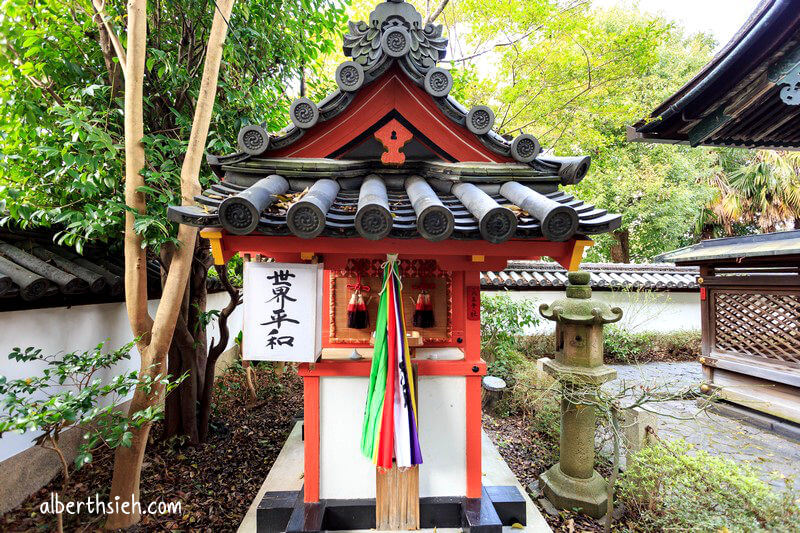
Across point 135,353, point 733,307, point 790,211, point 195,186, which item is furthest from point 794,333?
point 135,353

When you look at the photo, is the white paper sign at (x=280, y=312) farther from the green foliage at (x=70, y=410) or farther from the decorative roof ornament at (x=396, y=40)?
the decorative roof ornament at (x=396, y=40)

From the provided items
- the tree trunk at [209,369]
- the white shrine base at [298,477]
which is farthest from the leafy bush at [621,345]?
the tree trunk at [209,369]

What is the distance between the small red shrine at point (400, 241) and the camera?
3.12 metres

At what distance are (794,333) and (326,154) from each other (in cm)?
987

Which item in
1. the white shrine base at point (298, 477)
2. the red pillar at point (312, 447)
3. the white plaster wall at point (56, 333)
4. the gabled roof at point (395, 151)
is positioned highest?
the gabled roof at point (395, 151)

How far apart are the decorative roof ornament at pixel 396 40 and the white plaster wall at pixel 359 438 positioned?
127 inches

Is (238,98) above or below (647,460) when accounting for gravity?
above

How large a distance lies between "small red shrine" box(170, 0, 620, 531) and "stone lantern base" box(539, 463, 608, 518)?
4.68 ft

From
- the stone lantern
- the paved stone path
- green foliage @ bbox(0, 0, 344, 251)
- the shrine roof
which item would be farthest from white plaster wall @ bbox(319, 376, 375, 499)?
the paved stone path

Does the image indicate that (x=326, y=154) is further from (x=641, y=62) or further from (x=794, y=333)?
(x=641, y=62)

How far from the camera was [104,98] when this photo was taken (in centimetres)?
449

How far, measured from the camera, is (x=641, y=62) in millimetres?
10094

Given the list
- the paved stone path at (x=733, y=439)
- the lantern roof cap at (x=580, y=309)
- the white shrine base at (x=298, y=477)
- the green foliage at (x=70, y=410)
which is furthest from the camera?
the paved stone path at (x=733, y=439)

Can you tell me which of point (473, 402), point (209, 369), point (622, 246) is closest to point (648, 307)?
point (622, 246)
